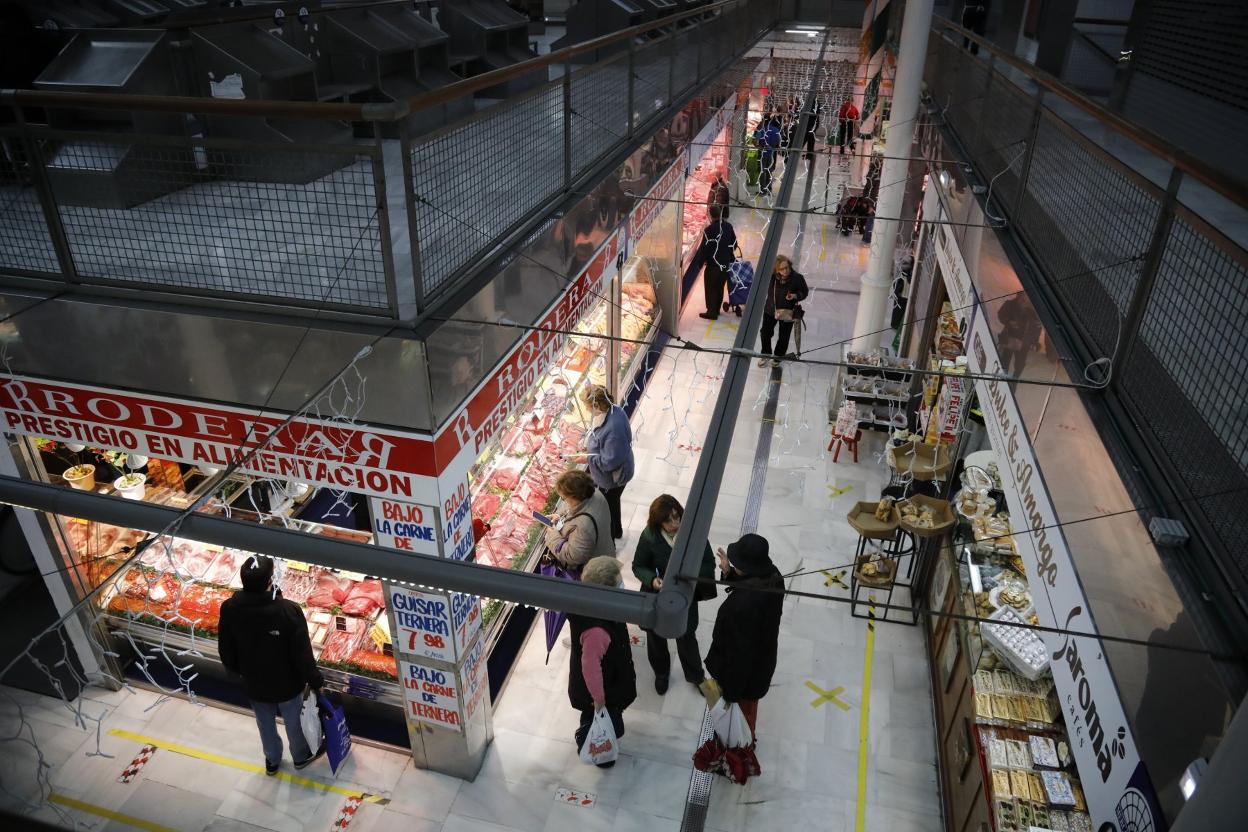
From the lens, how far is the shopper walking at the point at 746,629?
179 inches

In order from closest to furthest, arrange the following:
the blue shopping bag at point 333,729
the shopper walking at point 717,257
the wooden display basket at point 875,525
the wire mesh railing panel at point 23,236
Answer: the wire mesh railing panel at point 23,236 → the blue shopping bag at point 333,729 → the wooden display basket at point 875,525 → the shopper walking at point 717,257

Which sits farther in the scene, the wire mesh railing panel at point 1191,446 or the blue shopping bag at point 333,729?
the blue shopping bag at point 333,729

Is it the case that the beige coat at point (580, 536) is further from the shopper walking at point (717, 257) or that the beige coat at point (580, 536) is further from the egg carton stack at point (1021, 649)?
the shopper walking at point (717, 257)

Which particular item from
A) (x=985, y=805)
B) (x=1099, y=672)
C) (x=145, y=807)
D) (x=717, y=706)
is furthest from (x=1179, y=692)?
(x=145, y=807)

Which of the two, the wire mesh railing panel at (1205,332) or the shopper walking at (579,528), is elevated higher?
the wire mesh railing panel at (1205,332)

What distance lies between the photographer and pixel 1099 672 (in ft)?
8.66

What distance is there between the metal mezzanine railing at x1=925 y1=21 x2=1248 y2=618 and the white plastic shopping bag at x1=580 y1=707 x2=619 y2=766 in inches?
134

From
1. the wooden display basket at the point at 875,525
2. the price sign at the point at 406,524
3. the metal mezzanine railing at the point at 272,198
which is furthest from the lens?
the wooden display basket at the point at 875,525

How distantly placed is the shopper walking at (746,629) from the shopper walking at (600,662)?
54 centimetres

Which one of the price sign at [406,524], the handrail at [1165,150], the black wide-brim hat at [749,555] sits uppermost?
the handrail at [1165,150]

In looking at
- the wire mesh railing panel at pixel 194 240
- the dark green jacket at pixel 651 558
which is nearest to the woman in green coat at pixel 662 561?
the dark green jacket at pixel 651 558

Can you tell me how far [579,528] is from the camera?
18.3ft

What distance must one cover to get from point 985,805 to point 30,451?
5664mm

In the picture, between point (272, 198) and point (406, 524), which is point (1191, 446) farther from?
point (272, 198)
